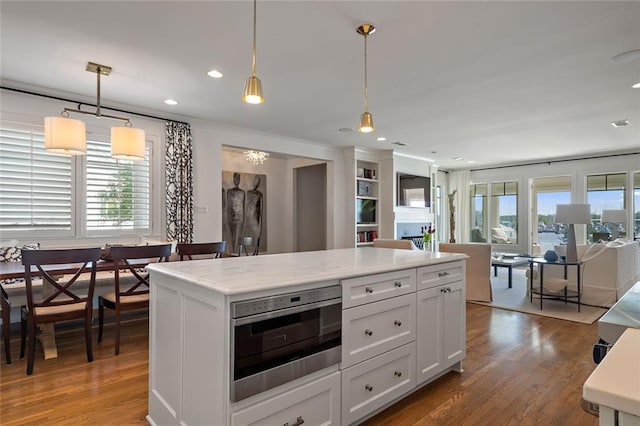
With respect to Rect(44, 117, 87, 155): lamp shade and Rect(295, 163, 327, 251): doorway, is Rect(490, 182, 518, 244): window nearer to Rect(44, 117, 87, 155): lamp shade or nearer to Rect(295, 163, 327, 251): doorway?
Rect(295, 163, 327, 251): doorway

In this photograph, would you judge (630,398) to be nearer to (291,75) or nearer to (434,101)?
(291,75)

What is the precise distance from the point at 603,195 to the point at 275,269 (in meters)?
8.81

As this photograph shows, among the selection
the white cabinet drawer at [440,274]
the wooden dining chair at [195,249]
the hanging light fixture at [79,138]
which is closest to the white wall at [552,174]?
the white cabinet drawer at [440,274]

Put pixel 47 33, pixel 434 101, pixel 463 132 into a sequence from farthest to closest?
pixel 463 132 → pixel 434 101 → pixel 47 33

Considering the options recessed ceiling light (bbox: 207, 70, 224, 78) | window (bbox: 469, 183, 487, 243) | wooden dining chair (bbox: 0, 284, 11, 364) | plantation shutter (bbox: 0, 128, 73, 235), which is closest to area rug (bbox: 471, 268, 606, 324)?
window (bbox: 469, 183, 487, 243)

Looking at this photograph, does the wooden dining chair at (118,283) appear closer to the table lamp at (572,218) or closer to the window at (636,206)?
the table lamp at (572,218)

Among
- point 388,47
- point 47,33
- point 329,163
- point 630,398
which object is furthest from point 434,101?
point 630,398

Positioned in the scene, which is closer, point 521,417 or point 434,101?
point 521,417

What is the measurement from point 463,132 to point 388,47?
11.2 ft

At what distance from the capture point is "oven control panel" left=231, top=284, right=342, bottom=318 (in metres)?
1.50

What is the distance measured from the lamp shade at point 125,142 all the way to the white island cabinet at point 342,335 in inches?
73.0

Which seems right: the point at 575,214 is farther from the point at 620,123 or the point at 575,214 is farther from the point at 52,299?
the point at 52,299

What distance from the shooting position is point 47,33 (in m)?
2.72

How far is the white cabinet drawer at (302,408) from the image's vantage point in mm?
1537
